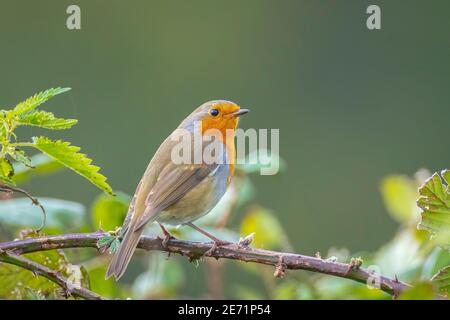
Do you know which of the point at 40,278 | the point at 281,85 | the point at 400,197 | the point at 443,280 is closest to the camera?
the point at 443,280

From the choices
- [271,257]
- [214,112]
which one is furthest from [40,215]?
[214,112]

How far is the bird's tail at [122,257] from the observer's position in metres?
2.31

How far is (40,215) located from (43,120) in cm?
53

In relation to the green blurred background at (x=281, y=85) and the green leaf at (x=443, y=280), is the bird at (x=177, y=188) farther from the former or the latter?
the green blurred background at (x=281, y=85)

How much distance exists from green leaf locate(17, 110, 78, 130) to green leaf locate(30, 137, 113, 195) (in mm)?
37

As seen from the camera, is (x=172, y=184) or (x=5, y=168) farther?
(x=172, y=184)

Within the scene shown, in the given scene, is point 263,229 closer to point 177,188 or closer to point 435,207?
point 177,188

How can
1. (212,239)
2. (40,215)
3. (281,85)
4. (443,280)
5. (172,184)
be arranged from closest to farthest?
1. (443,280)
2. (40,215)
3. (212,239)
4. (172,184)
5. (281,85)

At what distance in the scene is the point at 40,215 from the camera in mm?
2311

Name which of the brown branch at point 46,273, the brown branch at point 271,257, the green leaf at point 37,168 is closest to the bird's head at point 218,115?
the green leaf at point 37,168

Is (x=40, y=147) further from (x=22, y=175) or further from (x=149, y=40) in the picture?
(x=149, y=40)

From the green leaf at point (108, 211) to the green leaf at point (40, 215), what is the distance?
0.42 feet

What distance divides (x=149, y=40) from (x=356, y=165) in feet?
15.8
